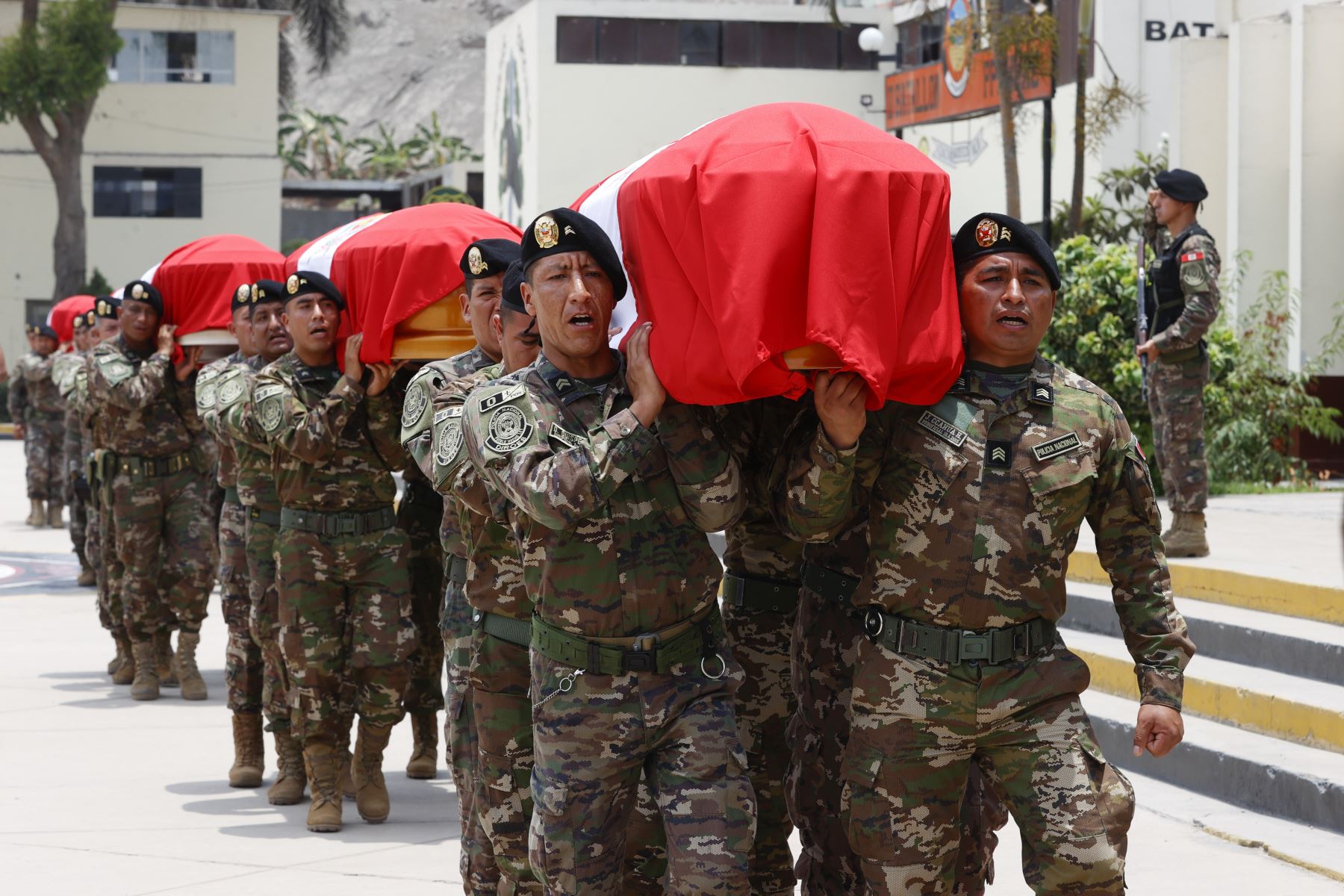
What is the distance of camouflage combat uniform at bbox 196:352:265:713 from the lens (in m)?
7.30

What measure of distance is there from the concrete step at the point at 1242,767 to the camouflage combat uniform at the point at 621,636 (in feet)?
10.0

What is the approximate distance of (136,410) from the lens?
8.88 meters

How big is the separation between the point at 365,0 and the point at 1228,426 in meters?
126

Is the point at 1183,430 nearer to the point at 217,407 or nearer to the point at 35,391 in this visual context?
the point at 217,407

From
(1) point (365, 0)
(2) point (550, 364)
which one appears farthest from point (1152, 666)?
(1) point (365, 0)

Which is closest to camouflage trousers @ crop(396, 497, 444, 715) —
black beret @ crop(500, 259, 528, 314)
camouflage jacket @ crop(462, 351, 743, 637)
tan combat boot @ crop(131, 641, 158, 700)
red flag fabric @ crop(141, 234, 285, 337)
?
red flag fabric @ crop(141, 234, 285, 337)

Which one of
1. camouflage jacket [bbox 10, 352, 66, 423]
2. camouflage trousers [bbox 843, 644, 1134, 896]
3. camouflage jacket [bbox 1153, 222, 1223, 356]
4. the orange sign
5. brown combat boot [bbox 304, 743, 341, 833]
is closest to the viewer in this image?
camouflage trousers [bbox 843, 644, 1134, 896]

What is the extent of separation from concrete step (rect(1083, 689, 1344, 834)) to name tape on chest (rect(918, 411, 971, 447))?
2749 millimetres

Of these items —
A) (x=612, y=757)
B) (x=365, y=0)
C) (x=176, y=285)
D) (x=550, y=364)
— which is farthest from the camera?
(x=365, y=0)

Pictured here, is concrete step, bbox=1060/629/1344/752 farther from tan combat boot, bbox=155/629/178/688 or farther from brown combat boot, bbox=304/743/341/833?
tan combat boot, bbox=155/629/178/688

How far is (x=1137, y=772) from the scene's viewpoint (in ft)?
23.5

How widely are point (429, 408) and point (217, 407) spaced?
227cm

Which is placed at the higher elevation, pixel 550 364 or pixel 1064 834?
pixel 550 364

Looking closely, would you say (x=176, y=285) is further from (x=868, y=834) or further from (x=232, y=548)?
(x=868, y=834)
